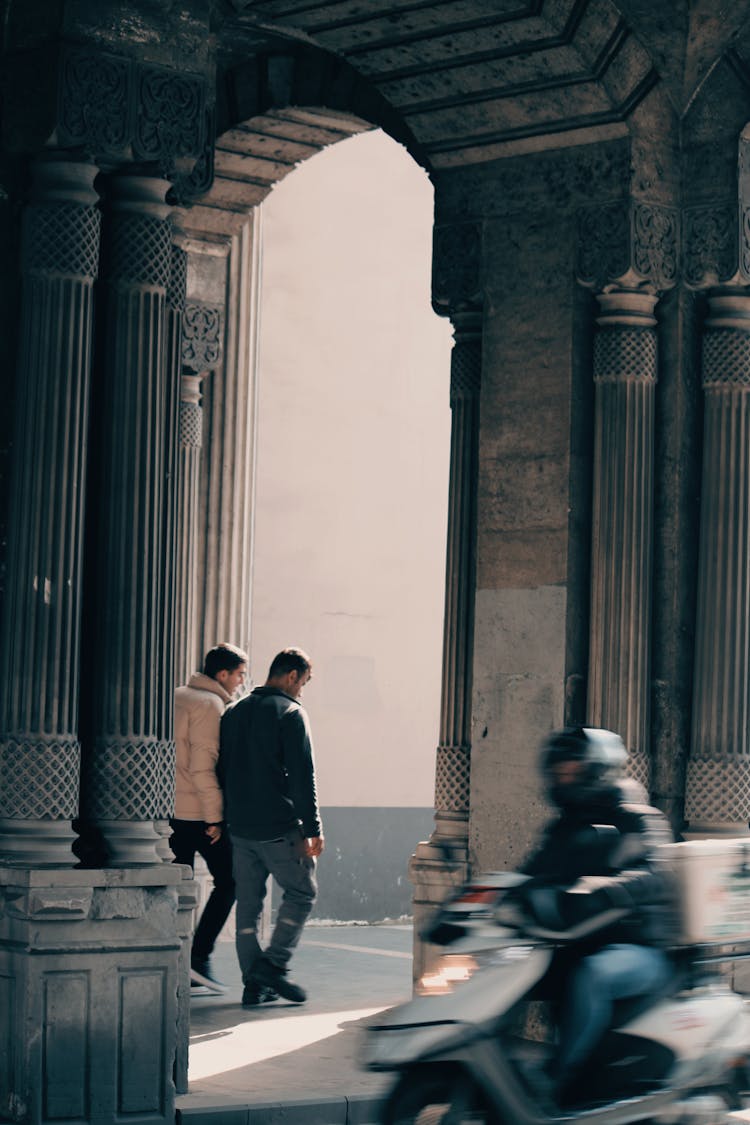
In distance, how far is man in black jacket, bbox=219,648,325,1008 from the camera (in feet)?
31.5

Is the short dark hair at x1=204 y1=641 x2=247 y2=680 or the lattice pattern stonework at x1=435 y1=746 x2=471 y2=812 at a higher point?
the short dark hair at x1=204 y1=641 x2=247 y2=680

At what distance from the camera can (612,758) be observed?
19.6 ft

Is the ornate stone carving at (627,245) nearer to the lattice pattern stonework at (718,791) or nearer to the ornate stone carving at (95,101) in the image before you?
the lattice pattern stonework at (718,791)

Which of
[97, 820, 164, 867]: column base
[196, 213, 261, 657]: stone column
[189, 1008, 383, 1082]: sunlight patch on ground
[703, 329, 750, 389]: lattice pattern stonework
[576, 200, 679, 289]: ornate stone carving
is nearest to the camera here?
[97, 820, 164, 867]: column base

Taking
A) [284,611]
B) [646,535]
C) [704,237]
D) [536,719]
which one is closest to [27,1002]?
[536,719]

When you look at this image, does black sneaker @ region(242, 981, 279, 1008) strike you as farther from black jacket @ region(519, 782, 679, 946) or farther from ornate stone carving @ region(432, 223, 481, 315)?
black jacket @ region(519, 782, 679, 946)

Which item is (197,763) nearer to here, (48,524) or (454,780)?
(454,780)

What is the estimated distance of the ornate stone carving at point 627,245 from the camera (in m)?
8.93

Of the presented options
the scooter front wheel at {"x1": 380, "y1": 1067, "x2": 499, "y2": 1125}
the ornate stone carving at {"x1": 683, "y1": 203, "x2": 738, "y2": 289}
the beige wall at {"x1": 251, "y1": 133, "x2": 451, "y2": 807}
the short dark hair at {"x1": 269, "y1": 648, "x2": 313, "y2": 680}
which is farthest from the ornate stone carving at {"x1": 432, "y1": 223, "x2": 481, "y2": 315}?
the beige wall at {"x1": 251, "y1": 133, "x2": 451, "y2": 807}

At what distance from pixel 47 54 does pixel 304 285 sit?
779 cm

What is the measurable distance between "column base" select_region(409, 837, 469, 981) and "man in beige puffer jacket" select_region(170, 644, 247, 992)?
3.55ft

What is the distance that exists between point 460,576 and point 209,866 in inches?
75.8

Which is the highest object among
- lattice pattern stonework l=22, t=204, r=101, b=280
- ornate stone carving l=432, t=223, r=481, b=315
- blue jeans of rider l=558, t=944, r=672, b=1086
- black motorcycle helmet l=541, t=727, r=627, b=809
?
ornate stone carving l=432, t=223, r=481, b=315

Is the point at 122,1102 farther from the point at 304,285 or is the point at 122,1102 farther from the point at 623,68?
the point at 304,285
